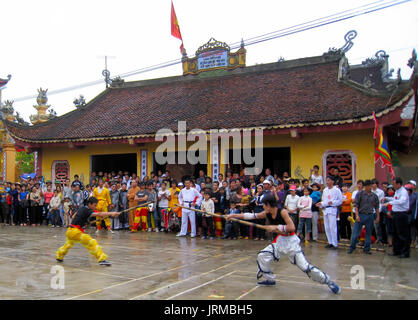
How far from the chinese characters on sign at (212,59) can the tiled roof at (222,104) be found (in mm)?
581

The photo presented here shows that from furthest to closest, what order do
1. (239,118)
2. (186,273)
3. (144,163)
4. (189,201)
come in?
(144,163) → (239,118) → (189,201) → (186,273)

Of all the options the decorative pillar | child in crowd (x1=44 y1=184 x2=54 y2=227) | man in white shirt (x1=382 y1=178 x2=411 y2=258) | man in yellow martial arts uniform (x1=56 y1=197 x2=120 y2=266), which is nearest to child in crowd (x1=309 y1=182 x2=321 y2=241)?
man in white shirt (x1=382 y1=178 x2=411 y2=258)

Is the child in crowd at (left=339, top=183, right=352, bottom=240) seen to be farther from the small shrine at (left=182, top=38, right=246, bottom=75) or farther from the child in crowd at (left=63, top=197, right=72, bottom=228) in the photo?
the child in crowd at (left=63, top=197, right=72, bottom=228)

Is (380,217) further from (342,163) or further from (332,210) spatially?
(342,163)

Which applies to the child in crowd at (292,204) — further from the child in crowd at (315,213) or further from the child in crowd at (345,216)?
the child in crowd at (345,216)

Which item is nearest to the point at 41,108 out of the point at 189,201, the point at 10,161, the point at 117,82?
the point at 10,161

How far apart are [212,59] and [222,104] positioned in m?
3.60

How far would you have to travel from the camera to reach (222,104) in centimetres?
1622

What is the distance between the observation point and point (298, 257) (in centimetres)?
603

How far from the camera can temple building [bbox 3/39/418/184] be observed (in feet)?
42.7

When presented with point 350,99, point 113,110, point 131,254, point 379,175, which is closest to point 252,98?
point 350,99

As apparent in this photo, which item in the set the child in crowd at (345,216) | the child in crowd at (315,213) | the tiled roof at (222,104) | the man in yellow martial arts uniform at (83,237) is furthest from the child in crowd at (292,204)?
the man in yellow martial arts uniform at (83,237)

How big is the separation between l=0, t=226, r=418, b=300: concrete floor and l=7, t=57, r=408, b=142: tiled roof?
16.0ft

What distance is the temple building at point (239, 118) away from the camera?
13.0 m
